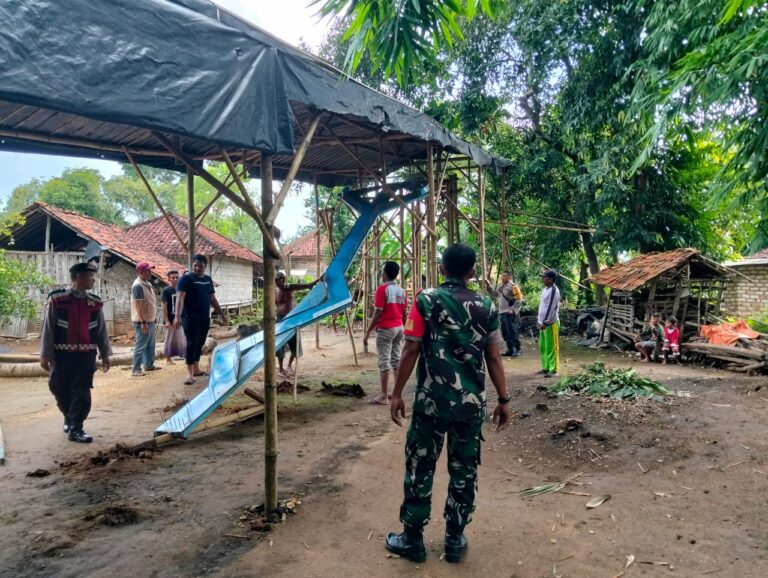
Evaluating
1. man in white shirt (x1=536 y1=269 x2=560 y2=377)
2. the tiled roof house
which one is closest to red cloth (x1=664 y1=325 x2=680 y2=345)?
man in white shirt (x1=536 y1=269 x2=560 y2=377)

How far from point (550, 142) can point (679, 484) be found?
1185cm

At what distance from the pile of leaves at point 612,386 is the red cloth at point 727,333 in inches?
144

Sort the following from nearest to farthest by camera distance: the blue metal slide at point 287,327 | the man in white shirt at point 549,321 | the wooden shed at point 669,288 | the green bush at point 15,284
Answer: the blue metal slide at point 287,327
the man in white shirt at point 549,321
the wooden shed at point 669,288
the green bush at point 15,284

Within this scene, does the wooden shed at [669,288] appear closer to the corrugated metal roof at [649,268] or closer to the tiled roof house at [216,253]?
the corrugated metal roof at [649,268]

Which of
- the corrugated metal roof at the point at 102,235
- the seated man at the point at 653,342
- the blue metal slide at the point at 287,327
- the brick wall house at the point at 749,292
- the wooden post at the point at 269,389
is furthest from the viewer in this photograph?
the brick wall house at the point at 749,292

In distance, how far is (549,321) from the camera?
279 inches

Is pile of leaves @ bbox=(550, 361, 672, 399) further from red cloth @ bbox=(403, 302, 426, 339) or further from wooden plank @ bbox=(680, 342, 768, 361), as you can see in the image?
red cloth @ bbox=(403, 302, 426, 339)

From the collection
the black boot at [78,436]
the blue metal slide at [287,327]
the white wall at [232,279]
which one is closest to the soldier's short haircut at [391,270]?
the blue metal slide at [287,327]

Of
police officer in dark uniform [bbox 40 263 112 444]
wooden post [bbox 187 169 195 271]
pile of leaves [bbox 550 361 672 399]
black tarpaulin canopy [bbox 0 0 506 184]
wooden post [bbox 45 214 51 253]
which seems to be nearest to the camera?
black tarpaulin canopy [bbox 0 0 506 184]

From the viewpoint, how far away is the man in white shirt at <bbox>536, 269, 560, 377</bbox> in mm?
6973

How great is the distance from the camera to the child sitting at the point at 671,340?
8938 mm

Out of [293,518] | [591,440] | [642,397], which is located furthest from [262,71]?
[642,397]

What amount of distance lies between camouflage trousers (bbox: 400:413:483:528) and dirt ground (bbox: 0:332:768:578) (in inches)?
10.0

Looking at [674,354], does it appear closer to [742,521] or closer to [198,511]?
[742,521]
